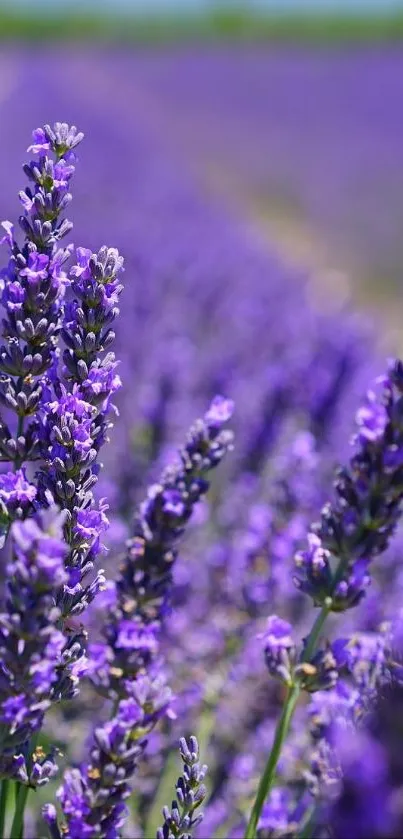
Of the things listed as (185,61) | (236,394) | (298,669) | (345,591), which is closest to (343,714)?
(298,669)

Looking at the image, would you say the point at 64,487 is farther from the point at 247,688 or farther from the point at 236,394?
the point at 236,394

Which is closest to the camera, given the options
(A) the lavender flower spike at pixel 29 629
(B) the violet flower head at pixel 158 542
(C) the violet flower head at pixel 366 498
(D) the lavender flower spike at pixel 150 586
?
(A) the lavender flower spike at pixel 29 629

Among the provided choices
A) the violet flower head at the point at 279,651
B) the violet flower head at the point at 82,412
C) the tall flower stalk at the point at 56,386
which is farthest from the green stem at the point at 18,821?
the violet flower head at the point at 279,651

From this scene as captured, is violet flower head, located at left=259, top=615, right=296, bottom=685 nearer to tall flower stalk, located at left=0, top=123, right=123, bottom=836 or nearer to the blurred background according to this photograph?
tall flower stalk, located at left=0, top=123, right=123, bottom=836

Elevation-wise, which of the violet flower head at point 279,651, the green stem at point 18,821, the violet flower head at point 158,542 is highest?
the violet flower head at point 158,542

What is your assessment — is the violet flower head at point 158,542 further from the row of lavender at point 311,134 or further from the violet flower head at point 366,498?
the row of lavender at point 311,134

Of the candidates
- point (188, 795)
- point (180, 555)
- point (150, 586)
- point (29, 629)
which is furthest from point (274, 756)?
point (180, 555)

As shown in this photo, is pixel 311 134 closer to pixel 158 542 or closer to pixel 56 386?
pixel 158 542

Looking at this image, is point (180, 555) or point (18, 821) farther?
point (180, 555)
